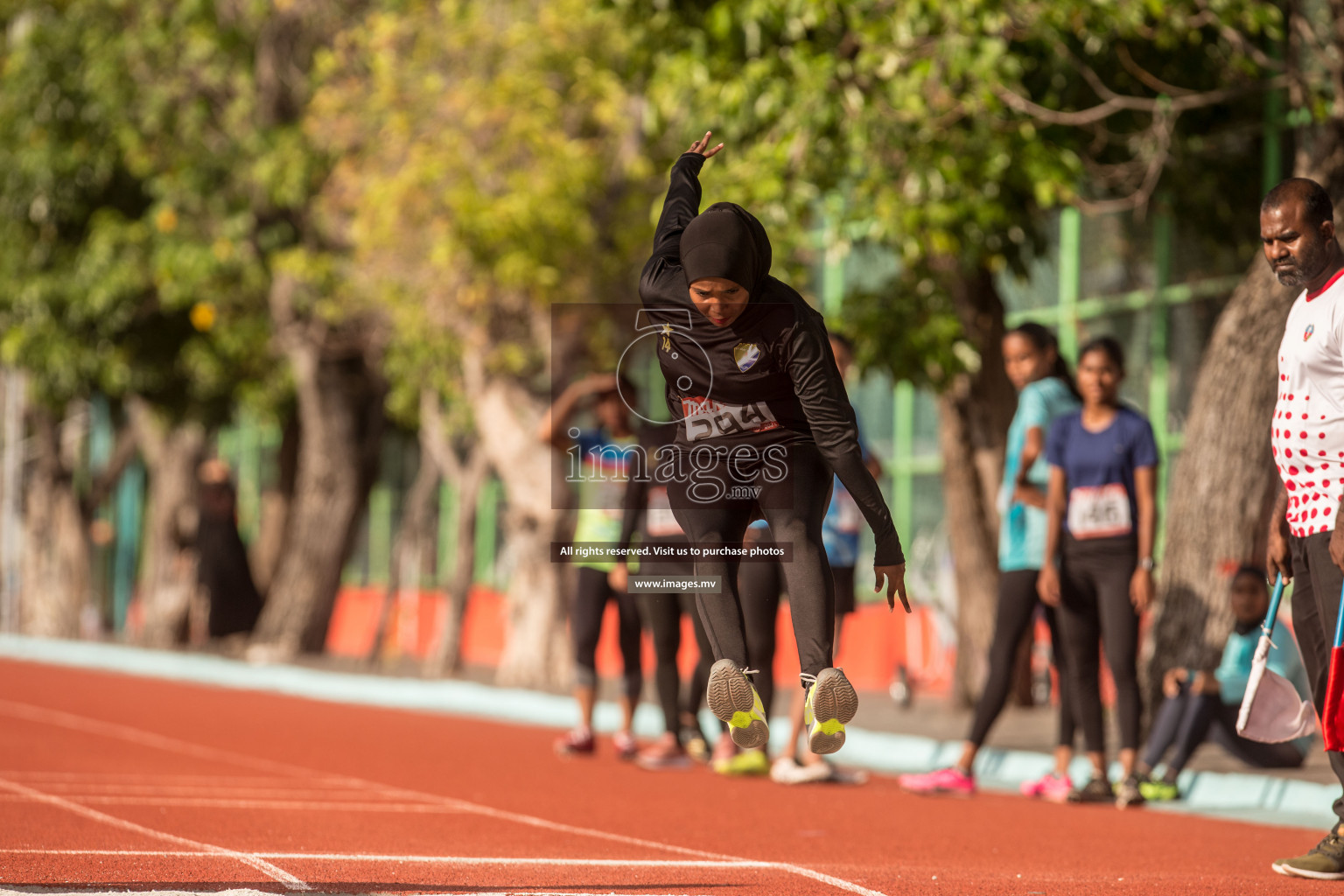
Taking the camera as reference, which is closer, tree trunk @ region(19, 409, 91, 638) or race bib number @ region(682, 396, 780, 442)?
race bib number @ region(682, 396, 780, 442)

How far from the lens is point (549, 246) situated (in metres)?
17.2

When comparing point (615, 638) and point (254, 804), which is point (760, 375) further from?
point (615, 638)

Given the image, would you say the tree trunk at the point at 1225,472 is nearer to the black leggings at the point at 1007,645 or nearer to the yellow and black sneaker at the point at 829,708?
the black leggings at the point at 1007,645

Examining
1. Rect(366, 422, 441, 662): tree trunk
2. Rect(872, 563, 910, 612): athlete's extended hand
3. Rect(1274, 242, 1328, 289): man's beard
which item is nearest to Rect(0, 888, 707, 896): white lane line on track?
Rect(872, 563, 910, 612): athlete's extended hand

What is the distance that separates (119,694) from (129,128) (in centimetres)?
938

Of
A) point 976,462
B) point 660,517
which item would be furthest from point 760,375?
point 976,462

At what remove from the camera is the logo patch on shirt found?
6.00m

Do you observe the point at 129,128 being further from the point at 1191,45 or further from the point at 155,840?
the point at 155,840

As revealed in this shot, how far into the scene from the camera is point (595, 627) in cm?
1130

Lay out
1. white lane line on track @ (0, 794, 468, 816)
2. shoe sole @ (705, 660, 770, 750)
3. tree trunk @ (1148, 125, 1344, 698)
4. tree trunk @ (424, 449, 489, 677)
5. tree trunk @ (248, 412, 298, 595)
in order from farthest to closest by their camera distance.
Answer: tree trunk @ (248, 412, 298, 595), tree trunk @ (424, 449, 489, 677), tree trunk @ (1148, 125, 1344, 698), white lane line on track @ (0, 794, 468, 816), shoe sole @ (705, 660, 770, 750)

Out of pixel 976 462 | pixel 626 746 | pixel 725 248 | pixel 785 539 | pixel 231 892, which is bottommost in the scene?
pixel 626 746

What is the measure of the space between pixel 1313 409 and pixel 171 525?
971 inches

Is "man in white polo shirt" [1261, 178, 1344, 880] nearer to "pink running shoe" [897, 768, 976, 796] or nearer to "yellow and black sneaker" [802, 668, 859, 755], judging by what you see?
"yellow and black sneaker" [802, 668, 859, 755]

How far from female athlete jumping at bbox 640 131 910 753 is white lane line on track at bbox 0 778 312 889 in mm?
1486
